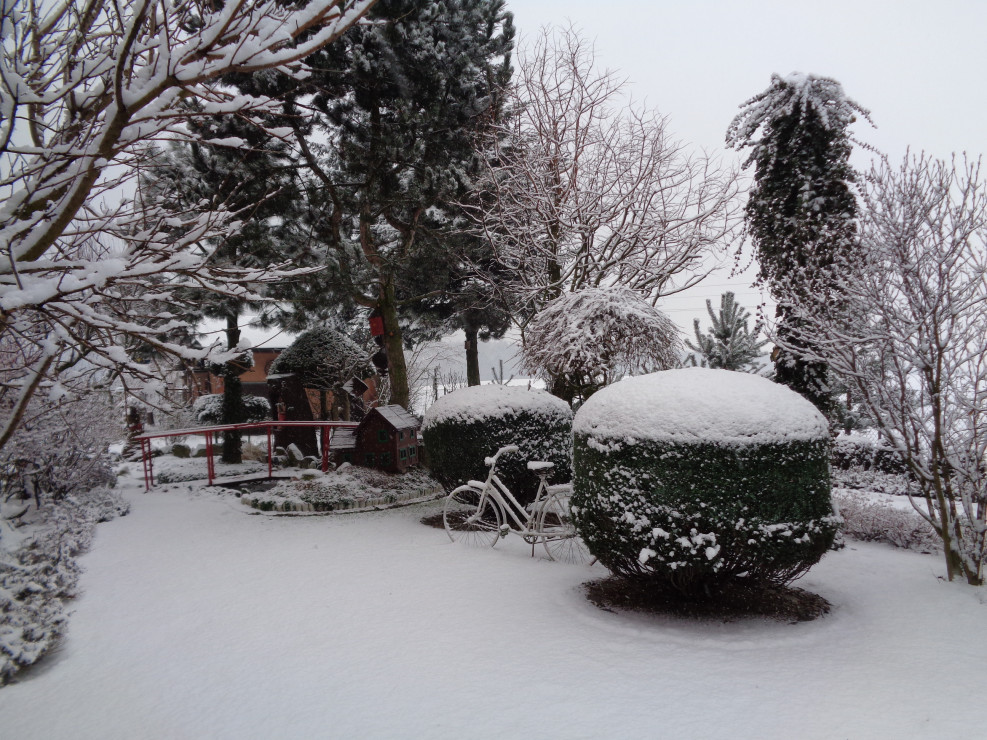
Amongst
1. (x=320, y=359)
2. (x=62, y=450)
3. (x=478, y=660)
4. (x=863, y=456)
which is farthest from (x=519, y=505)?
(x=320, y=359)

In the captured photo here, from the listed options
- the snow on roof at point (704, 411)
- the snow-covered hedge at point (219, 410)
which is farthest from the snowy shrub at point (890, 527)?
the snow-covered hedge at point (219, 410)

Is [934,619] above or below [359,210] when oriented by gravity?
below

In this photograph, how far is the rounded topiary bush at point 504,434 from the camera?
7660mm

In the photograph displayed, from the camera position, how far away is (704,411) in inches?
165

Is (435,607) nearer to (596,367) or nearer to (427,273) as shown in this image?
(596,367)

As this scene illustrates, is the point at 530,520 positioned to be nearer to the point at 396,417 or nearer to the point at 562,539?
the point at 562,539

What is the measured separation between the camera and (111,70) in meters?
2.60

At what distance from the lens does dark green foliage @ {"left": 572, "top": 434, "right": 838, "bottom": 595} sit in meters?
4.06

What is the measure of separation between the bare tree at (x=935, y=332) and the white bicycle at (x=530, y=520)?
300 cm

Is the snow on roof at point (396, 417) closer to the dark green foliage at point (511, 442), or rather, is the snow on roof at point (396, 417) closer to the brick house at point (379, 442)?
the brick house at point (379, 442)

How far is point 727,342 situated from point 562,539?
913 centimetres

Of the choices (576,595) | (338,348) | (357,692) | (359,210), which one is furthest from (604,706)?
(338,348)

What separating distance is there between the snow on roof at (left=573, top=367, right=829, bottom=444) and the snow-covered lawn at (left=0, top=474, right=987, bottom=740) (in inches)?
55.0

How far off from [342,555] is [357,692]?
3093 millimetres
